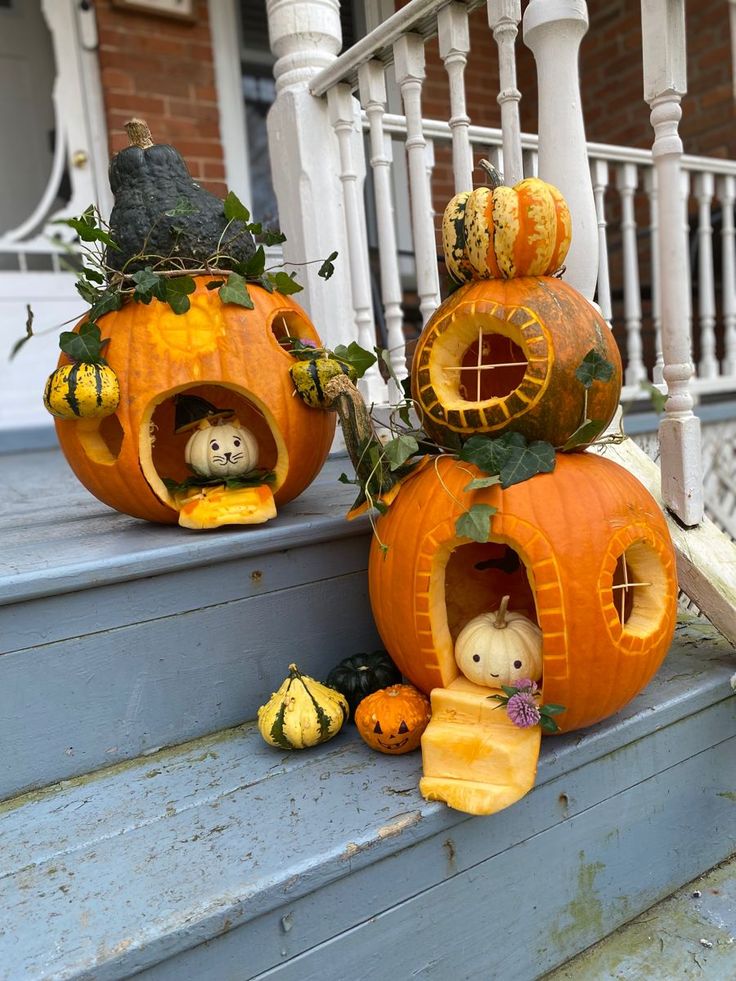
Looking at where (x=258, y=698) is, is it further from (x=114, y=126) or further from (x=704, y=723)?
(x=114, y=126)

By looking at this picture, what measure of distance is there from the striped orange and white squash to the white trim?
9.23ft

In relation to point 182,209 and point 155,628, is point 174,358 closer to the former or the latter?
point 182,209

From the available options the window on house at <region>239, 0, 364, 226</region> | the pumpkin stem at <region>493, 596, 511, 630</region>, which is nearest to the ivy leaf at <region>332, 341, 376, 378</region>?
the pumpkin stem at <region>493, 596, 511, 630</region>

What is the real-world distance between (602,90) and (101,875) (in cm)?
460

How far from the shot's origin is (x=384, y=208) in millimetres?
1748

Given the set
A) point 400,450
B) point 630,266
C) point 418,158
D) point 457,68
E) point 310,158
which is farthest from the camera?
point 630,266

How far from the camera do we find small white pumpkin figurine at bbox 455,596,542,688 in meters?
0.95

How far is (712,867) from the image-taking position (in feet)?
3.84

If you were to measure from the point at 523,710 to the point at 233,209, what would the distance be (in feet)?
2.91

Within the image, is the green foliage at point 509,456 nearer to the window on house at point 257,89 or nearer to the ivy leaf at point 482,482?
the ivy leaf at point 482,482

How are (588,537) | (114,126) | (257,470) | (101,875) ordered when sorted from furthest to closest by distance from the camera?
(114,126), (257,470), (588,537), (101,875)

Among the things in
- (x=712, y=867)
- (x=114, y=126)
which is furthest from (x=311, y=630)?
(x=114, y=126)

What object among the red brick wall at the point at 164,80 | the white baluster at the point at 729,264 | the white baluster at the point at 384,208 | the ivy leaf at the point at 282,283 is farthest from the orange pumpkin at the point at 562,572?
the red brick wall at the point at 164,80

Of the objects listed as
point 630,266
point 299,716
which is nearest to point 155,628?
point 299,716
